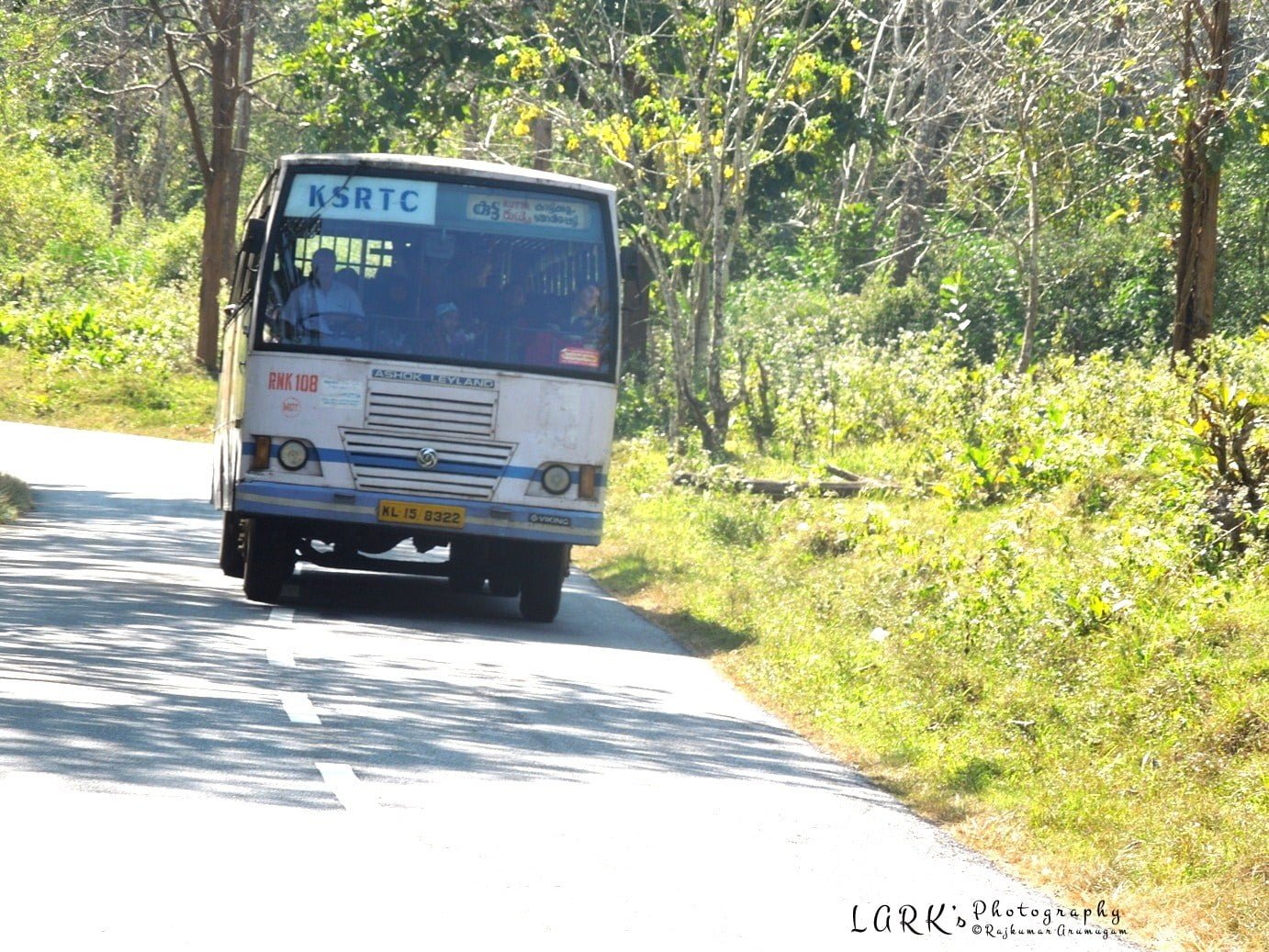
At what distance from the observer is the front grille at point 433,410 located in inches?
506

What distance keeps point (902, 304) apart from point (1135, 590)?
20.4 m

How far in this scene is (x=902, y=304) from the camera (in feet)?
104

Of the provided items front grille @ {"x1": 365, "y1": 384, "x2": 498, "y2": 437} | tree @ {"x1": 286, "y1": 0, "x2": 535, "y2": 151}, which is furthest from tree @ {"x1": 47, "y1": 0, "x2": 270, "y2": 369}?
front grille @ {"x1": 365, "y1": 384, "x2": 498, "y2": 437}

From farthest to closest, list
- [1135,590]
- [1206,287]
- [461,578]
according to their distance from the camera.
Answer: [1206,287] → [461,578] → [1135,590]

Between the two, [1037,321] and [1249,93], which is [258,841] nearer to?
[1249,93]

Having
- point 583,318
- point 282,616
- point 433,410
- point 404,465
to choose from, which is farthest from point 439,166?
point 282,616

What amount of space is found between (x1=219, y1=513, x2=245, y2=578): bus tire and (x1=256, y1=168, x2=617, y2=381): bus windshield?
1.90 metres

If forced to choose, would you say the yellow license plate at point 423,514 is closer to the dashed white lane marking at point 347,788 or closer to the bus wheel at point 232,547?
the bus wheel at point 232,547

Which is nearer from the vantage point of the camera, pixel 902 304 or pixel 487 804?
pixel 487 804

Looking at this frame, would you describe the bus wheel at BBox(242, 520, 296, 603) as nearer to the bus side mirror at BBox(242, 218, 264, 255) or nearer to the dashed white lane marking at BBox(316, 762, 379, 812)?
the bus side mirror at BBox(242, 218, 264, 255)

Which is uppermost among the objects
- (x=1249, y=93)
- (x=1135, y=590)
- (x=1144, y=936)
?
(x=1249, y=93)

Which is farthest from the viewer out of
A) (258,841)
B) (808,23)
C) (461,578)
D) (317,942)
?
(808,23)

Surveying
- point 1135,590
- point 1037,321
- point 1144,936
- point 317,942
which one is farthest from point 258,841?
point 1037,321

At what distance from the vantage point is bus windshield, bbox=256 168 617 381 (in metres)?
12.9
